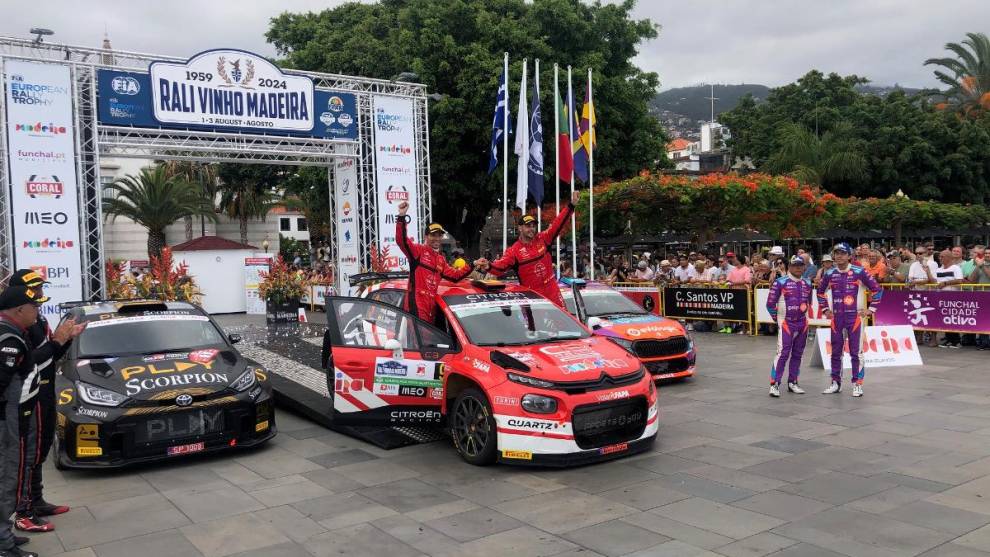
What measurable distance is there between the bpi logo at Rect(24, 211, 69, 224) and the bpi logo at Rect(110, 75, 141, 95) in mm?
2810

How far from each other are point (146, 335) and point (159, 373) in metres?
1.02

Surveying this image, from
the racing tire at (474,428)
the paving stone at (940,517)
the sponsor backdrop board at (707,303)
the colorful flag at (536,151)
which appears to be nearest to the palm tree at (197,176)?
the colorful flag at (536,151)

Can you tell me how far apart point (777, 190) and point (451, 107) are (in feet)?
35.9

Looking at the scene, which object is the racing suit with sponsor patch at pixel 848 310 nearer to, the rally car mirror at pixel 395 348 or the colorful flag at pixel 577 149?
the rally car mirror at pixel 395 348

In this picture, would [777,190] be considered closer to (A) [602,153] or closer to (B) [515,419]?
(A) [602,153]

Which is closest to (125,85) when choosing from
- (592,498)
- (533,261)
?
Answer: (533,261)

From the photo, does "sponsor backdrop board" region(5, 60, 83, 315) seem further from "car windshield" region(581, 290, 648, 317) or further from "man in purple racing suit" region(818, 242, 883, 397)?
"man in purple racing suit" region(818, 242, 883, 397)

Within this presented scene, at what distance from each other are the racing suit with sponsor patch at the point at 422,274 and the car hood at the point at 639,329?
2.89 metres

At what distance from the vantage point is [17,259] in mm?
14414

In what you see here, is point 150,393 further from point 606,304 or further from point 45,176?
point 45,176

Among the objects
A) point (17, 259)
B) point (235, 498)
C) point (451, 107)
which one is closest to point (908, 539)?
point (235, 498)

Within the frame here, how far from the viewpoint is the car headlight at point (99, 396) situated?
6.89 m

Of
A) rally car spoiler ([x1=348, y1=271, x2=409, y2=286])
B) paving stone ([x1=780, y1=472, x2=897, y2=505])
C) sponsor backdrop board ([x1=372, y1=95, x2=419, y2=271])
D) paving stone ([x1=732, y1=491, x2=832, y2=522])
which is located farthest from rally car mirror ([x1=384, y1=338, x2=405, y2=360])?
sponsor backdrop board ([x1=372, y1=95, x2=419, y2=271])

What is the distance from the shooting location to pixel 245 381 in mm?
7645
